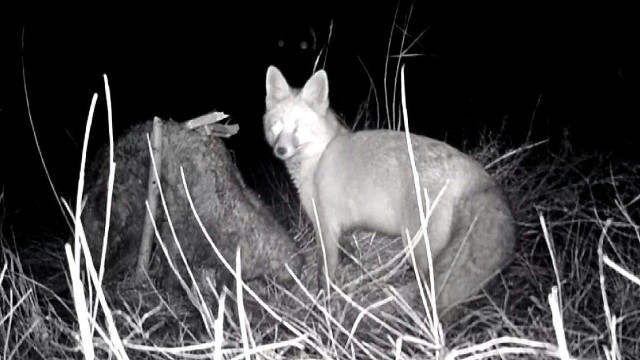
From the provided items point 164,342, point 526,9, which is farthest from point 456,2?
point 164,342

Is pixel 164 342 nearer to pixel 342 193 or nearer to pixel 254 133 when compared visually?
pixel 342 193

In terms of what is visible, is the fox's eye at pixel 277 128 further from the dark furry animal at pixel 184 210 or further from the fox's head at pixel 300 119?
the dark furry animal at pixel 184 210

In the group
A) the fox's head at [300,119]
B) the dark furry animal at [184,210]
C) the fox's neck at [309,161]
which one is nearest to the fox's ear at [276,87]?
the fox's head at [300,119]

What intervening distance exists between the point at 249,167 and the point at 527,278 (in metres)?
3.61

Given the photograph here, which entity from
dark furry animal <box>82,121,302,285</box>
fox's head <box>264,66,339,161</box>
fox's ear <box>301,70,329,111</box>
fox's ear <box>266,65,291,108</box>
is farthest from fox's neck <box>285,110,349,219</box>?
dark furry animal <box>82,121,302,285</box>

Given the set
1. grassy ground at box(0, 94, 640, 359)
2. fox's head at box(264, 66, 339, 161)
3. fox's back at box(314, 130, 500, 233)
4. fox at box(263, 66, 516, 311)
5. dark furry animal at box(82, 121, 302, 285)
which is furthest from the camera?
fox's head at box(264, 66, 339, 161)

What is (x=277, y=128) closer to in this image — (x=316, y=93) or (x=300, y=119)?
(x=300, y=119)

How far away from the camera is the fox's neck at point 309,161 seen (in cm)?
526

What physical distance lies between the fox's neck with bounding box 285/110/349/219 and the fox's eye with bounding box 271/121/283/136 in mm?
190

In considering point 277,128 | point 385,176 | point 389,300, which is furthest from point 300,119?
point 389,300

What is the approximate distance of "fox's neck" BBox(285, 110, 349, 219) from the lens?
5258 mm

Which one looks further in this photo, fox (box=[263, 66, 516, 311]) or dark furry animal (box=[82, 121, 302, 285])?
dark furry animal (box=[82, 121, 302, 285])

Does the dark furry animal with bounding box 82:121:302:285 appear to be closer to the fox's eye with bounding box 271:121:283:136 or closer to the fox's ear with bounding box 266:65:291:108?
the fox's eye with bounding box 271:121:283:136

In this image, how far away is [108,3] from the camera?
8.88 meters
